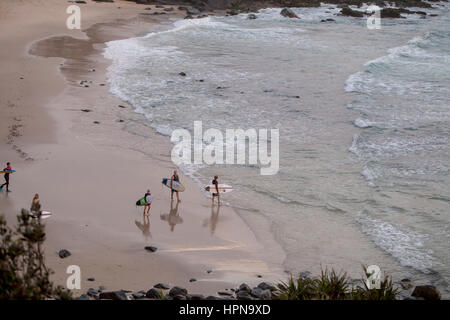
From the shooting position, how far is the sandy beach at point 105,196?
34.9 feet

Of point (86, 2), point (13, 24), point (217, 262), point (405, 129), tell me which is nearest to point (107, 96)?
point (405, 129)

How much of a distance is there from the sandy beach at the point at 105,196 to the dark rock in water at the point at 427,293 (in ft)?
9.04

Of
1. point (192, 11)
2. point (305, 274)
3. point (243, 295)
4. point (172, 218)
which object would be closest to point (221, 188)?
point (172, 218)

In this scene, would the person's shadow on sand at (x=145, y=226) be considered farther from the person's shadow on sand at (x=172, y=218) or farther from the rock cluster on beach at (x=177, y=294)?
the rock cluster on beach at (x=177, y=294)

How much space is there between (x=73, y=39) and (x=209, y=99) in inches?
660

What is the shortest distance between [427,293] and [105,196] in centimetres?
836

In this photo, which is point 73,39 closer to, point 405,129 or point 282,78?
point 282,78

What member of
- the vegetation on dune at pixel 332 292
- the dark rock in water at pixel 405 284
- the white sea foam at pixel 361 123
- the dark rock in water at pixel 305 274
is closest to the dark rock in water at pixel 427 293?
the vegetation on dune at pixel 332 292

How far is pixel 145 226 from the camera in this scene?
493 inches

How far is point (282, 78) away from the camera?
29.7 meters

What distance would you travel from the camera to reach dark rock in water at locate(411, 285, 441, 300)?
924cm

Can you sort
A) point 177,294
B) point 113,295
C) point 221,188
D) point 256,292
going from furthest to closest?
point 221,188 < point 256,292 < point 177,294 < point 113,295

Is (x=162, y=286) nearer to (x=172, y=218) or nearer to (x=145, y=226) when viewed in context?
(x=145, y=226)

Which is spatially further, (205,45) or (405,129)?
(205,45)
